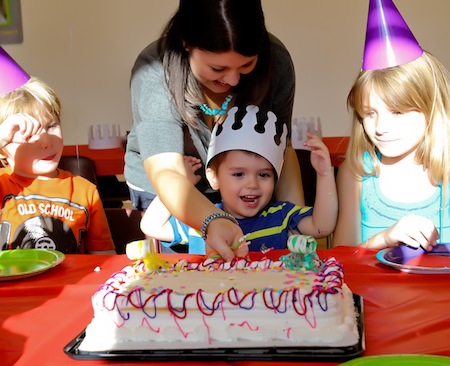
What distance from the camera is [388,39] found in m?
1.54

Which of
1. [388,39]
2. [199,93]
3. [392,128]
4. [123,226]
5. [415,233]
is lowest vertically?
[123,226]

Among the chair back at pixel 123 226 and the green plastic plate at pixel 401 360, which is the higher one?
the green plastic plate at pixel 401 360

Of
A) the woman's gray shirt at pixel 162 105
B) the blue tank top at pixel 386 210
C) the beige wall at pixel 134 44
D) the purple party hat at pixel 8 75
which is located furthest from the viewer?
the beige wall at pixel 134 44

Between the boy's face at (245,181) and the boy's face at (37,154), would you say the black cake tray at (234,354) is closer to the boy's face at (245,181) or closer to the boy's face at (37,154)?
the boy's face at (245,181)

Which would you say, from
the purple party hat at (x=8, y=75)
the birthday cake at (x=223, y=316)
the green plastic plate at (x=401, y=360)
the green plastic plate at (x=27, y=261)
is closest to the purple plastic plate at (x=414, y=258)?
the birthday cake at (x=223, y=316)

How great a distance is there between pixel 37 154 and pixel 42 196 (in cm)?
14

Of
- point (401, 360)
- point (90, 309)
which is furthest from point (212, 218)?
point (401, 360)

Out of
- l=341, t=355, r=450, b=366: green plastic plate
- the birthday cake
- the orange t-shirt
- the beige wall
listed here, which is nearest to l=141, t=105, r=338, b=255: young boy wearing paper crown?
the orange t-shirt

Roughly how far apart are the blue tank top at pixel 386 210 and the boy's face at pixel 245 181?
30 centimetres

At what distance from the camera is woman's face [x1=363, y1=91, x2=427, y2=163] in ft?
6.37

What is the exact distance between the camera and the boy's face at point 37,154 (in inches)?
87.0

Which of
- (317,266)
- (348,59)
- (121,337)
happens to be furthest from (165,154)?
(348,59)

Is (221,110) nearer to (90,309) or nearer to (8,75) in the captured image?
(8,75)

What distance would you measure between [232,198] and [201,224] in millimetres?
474
